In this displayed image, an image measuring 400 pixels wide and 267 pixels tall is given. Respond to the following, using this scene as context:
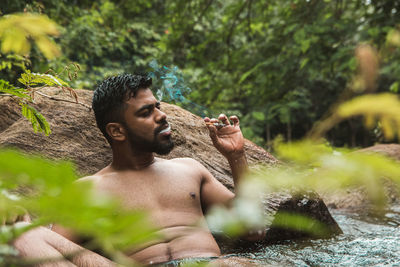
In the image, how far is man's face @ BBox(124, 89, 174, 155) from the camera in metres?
2.29

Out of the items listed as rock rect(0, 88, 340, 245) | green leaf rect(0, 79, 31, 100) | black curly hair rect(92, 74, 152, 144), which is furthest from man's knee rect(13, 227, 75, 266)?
rock rect(0, 88, 340, 245)

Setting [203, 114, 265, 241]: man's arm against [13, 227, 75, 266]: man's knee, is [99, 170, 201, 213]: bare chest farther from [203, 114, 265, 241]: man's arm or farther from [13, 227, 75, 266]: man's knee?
[13, 227, 75, 266]: man's knee

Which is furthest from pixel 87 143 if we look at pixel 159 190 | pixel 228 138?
pixel 228 138

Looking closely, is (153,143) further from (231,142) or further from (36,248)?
(36,248)

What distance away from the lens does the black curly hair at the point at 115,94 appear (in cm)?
236

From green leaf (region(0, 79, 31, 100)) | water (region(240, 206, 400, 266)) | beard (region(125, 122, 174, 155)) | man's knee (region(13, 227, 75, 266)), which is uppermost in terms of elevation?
green leaf (region(0, 79, 31, 100))

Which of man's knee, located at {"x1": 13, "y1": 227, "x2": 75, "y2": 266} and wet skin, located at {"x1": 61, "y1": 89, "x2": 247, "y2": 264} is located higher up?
wet skin, located at {"x1": 61, "y1": 89, "x2": 247, "y2": 264}

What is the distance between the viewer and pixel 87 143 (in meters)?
3.19

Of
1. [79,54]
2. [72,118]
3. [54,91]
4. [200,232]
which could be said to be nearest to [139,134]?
[200,232]

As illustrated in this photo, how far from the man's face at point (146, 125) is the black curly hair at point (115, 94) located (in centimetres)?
4

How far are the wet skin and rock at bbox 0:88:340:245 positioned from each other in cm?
74

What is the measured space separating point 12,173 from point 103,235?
0.39 ft

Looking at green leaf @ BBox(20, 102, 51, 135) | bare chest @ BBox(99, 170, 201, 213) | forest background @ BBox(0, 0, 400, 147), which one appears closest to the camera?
green leaf @ BBox(20, 102, 51, 135)

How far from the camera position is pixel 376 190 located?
0.45 meters
